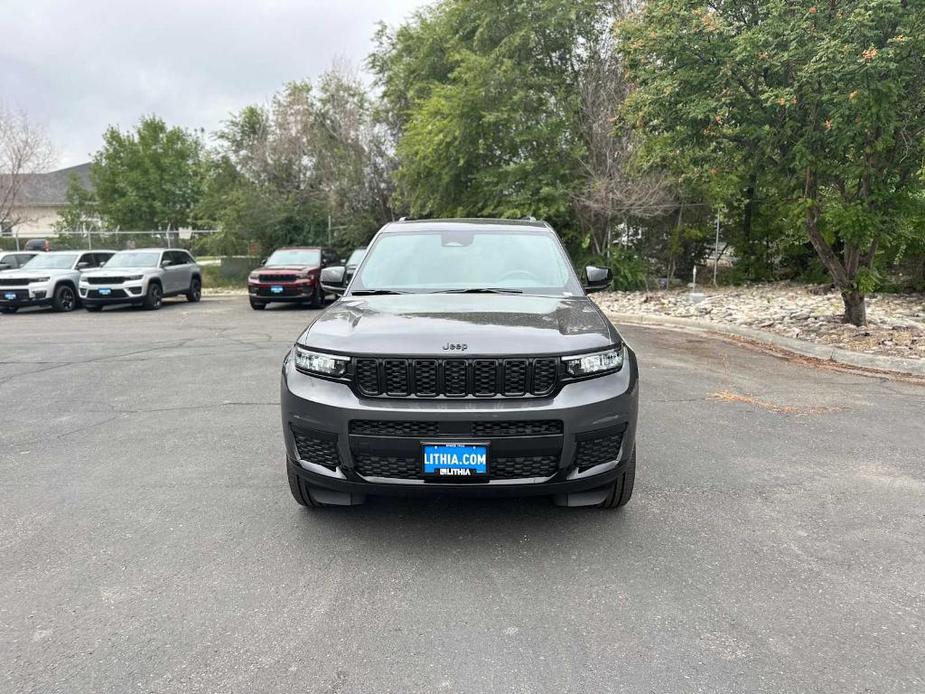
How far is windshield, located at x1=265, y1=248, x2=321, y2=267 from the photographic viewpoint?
1911cm

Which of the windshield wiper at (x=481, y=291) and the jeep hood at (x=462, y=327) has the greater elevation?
the windshield wiper at (x=481, y=291)

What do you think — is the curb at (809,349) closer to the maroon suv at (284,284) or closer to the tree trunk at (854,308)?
the tree trunk at (854,308)

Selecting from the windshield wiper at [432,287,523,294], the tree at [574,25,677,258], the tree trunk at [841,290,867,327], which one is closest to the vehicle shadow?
the windshield wiper at [432,287,523,294]

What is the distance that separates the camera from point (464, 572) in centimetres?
343

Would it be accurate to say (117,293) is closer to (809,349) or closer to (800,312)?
(809,349)

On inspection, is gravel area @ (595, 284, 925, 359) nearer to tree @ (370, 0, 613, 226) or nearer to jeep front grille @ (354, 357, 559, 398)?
tree @ (370, 0, 613, 226)

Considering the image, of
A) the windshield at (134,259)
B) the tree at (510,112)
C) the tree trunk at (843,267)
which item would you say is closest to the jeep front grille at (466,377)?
the tree trunk at (843,267)

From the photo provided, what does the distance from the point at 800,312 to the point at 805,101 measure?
534cm

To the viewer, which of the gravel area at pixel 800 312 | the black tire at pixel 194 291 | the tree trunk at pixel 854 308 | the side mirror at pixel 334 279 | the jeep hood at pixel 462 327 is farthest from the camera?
the black tire at pixel 194 291

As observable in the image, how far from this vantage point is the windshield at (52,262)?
18562 millimetres

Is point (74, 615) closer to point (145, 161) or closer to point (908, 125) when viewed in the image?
point (908, 125)

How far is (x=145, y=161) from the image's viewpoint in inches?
2013

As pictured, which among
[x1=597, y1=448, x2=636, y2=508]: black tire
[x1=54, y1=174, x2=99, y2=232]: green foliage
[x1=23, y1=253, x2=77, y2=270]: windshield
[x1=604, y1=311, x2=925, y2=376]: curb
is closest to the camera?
[x1=597, y1=448, x2=636, y2=508]: black tire

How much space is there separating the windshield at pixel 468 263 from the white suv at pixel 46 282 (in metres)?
15.8
